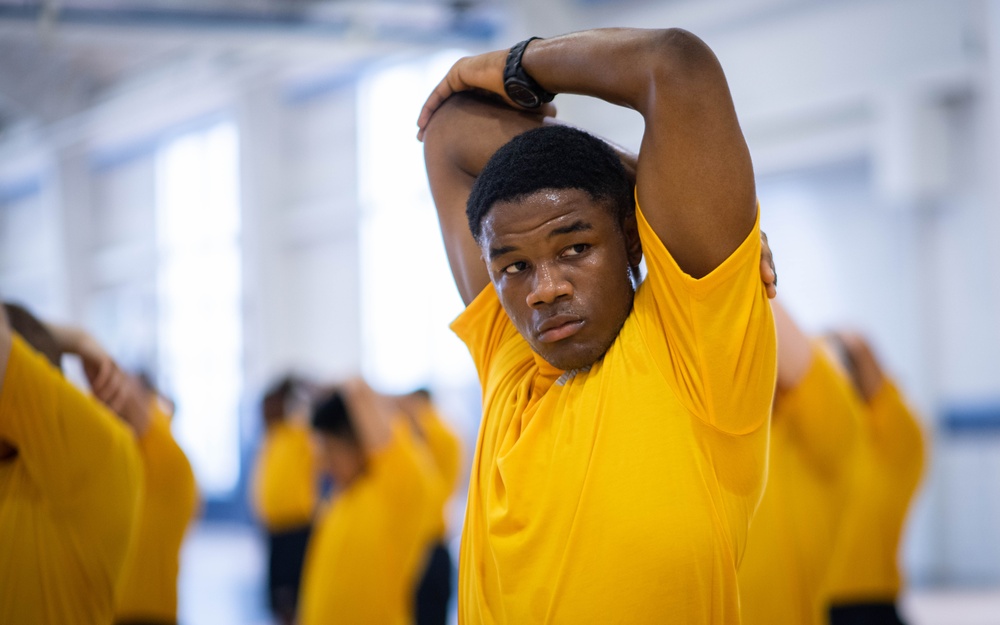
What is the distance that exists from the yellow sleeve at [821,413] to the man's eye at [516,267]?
156 cm

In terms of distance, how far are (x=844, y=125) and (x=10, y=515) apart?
7.15 meters

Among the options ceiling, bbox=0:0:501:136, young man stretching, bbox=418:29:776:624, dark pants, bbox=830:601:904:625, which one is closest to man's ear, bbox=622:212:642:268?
young man stretching, bbox=418:29:776:624

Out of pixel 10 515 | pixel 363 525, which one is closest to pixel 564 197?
pixel 10 515

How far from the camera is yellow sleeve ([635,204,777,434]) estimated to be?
1.32 m

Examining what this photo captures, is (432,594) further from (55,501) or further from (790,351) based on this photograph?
(55,501)

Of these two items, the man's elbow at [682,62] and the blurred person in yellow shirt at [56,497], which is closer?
the man's elbow at [682,62]

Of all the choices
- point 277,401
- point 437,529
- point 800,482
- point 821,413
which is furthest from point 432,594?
point 821,413

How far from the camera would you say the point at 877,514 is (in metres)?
3.64

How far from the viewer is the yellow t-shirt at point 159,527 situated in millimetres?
2893

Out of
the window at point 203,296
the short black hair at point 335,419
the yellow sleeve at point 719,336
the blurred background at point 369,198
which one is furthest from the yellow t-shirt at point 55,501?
the window at point 203,296

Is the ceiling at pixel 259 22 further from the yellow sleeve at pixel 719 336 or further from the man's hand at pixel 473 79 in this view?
the yellow sleeve at pixel 719 336

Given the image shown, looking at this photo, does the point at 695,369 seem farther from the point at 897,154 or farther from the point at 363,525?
the point at 897,154

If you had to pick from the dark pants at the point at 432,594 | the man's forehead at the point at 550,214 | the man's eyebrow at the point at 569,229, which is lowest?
the dark pants at the point at 432,594

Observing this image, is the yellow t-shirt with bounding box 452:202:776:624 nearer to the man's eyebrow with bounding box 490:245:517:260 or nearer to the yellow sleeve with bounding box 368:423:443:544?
the man's eyebrow with bounding box 490:245:517:260
